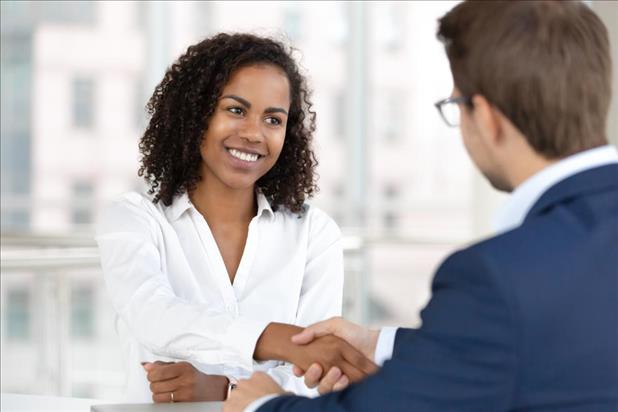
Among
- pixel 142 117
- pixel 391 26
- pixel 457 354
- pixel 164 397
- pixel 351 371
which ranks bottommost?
pixel 164 397

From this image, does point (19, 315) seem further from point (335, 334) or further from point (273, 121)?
point (335, 334)

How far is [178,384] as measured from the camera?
6.64 feet

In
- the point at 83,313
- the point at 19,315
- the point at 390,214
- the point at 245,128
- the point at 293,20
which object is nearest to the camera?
the point at 245,128

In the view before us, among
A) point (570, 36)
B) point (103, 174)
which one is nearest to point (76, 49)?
point (103, 174)

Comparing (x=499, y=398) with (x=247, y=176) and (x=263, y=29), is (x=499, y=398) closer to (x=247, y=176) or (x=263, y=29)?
(x=247, y=176)

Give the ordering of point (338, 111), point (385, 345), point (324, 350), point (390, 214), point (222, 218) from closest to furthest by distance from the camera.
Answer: point (385, 345) < point (324, 350) < point (222, 218) < point (390, 214) < point (338, 111)

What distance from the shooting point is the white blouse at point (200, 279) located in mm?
2023

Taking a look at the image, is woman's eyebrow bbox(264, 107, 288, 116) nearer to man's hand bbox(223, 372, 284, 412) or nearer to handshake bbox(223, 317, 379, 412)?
handshake bbox(223, 317, 379, 412)

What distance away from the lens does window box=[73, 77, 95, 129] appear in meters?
9.17

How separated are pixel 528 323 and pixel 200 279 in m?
1.19

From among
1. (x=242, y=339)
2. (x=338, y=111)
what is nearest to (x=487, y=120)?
(x=242, y=339)

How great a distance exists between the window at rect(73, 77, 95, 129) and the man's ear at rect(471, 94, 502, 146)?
8.11 meters

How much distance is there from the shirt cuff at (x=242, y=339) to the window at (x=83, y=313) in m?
5.93

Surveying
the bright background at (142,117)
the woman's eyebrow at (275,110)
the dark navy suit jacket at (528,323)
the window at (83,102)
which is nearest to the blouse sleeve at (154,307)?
the woman's eyebrow at (275,110)
